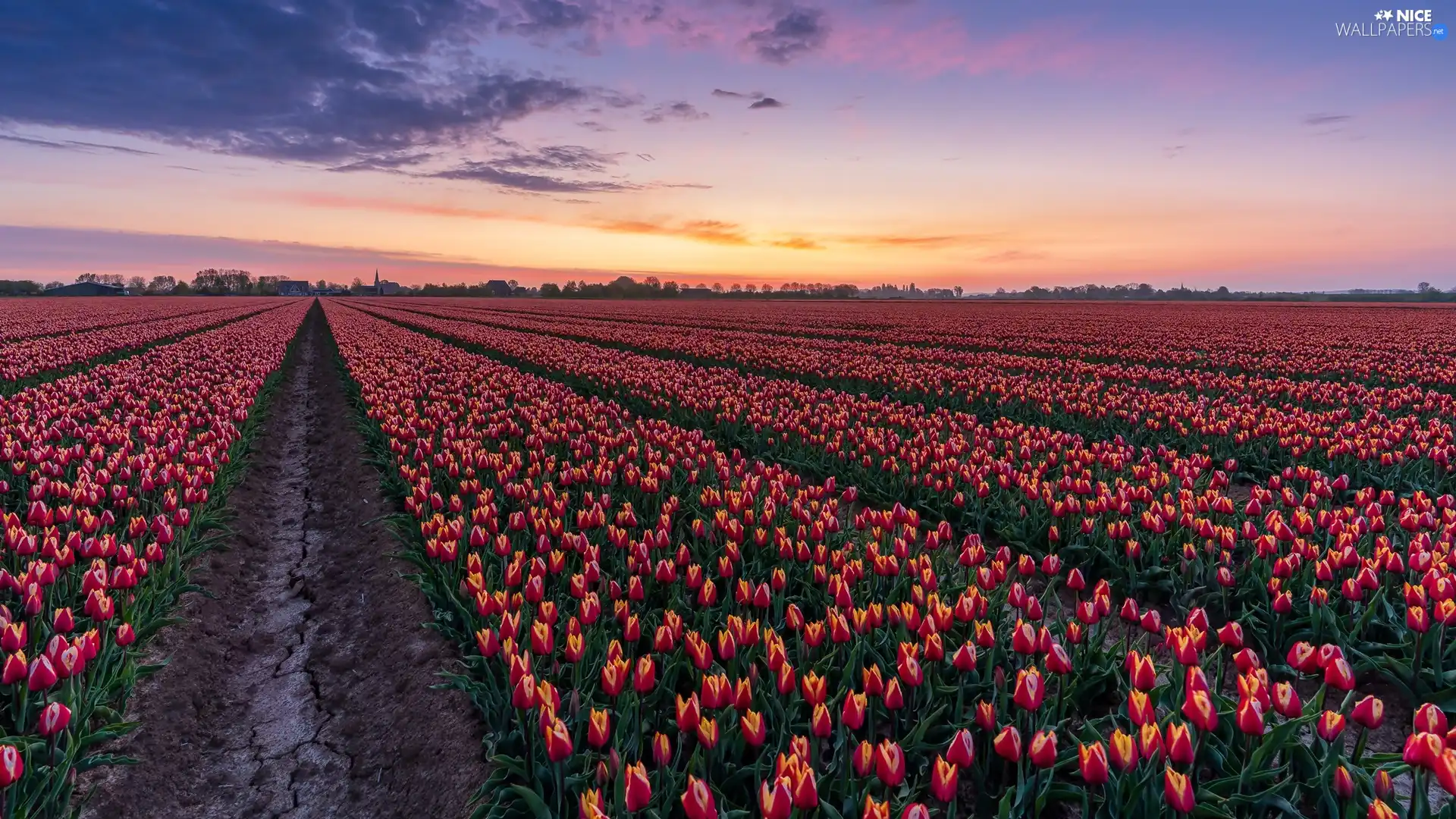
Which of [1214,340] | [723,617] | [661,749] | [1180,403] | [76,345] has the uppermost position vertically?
[1214,340]

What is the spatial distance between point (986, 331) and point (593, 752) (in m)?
34.8

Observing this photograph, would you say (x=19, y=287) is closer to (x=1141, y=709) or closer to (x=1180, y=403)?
(x=1180, y=403)

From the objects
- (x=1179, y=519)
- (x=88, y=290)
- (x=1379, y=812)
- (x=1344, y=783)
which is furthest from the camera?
(x=88, y=290)

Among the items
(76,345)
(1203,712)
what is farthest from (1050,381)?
→ (76,345)

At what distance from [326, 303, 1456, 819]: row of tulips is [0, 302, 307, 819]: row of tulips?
177cm

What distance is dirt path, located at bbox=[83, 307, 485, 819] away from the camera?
3.93 meters

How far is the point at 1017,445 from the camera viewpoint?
948cm

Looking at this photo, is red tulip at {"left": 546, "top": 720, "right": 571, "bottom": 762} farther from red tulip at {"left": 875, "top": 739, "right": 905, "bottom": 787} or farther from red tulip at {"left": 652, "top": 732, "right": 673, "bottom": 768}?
red tulip at {"left": 875, "top": 739, "right": 905, "bottom": 787}

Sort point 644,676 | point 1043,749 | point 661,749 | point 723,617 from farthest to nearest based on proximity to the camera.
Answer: point 723,617 < point 644,676 < point 661,749 < point 1043,749

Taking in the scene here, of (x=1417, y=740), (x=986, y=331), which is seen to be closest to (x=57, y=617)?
(x=1417, y=740)

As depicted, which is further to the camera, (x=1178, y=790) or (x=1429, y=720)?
(x=1429, y=720)

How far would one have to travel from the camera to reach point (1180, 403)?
12086 millimetres

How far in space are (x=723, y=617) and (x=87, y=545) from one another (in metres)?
4.42

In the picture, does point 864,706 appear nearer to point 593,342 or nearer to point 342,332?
point 593,342
